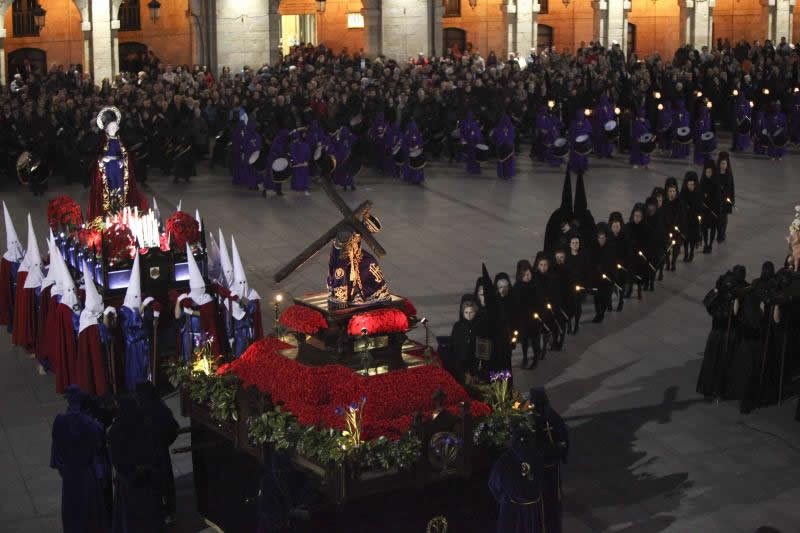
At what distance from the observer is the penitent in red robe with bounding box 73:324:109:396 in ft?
40.3

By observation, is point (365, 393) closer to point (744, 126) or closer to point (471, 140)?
point (471, 140)

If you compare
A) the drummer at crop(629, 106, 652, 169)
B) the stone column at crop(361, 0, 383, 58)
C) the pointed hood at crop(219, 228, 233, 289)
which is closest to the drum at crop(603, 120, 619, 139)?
the drummer at crop(629, 106, 652, 169)

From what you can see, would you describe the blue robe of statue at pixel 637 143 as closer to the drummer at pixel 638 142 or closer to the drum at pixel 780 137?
the drummer at pixel 638 142

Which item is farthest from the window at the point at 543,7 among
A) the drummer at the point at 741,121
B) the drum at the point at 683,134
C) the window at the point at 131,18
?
the drum at the point at 683,134

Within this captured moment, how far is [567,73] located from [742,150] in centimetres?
545

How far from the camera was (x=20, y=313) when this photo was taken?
45.7 ft

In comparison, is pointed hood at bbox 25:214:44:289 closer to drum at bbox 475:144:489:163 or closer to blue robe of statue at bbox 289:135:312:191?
blue robe of statue at bbox 289:135:312:191

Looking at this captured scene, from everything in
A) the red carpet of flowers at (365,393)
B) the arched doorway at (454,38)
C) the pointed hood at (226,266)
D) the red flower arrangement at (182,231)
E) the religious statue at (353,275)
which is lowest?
the red carpet of flowers at (365,393)

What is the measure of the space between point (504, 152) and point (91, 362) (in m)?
13.9

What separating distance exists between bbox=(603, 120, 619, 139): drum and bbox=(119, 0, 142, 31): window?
54.7 feet

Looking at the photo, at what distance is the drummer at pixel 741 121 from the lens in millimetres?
28297

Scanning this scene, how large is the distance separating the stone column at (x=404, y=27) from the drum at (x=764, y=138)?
12836 millimetres

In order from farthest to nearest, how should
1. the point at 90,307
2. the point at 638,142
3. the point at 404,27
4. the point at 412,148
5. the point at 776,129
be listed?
1. the point at 404,27
2. the point at 776,129
3. the point at 638,142
4. the point at 412,148
5. the point at 90,307

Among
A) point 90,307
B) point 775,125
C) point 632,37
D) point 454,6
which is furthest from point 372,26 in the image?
point 90,307
